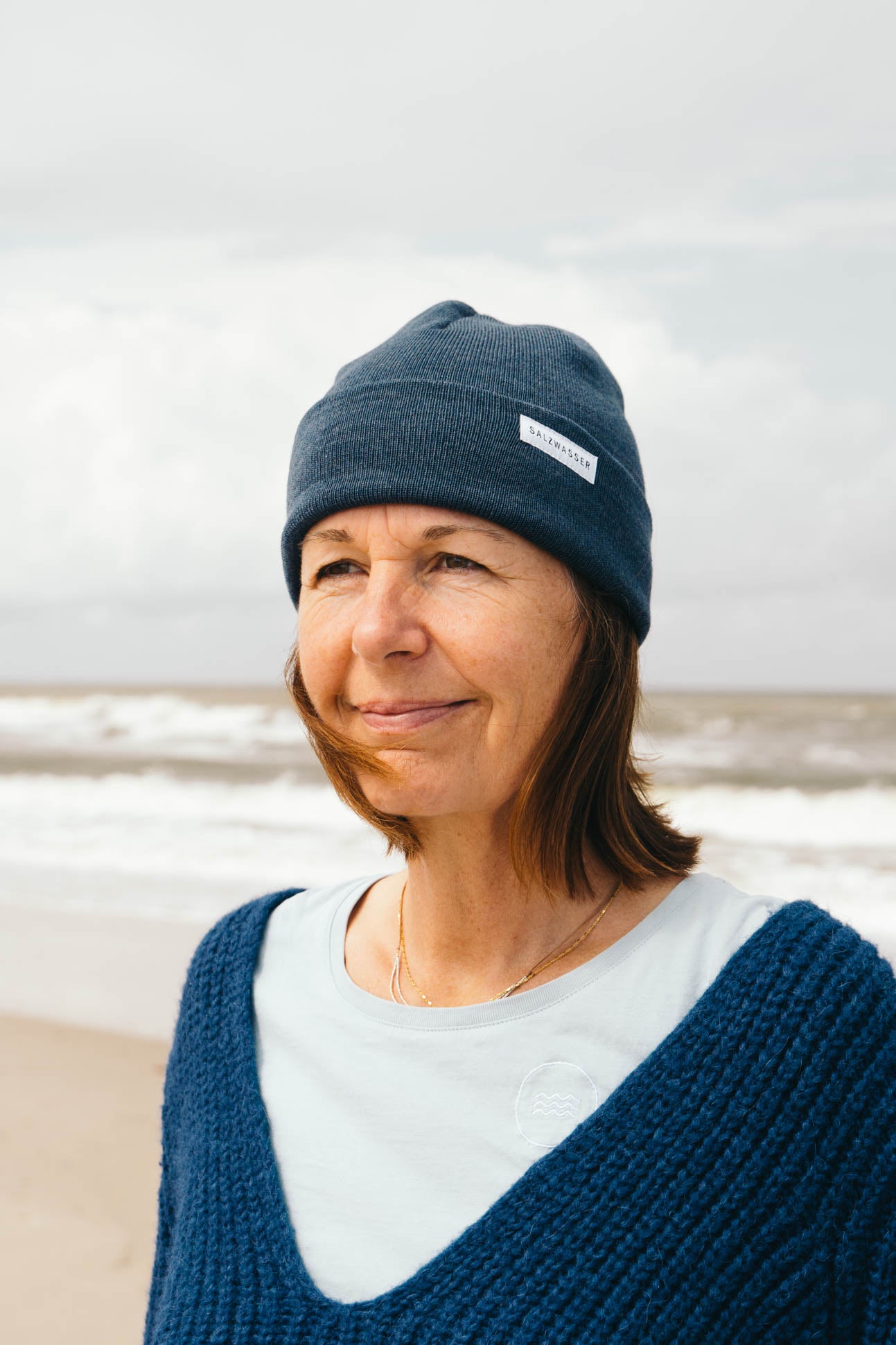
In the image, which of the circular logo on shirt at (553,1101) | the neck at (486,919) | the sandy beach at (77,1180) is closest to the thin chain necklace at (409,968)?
the neck at (486,919)

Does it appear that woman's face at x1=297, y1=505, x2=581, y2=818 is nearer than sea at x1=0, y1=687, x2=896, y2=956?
Yes

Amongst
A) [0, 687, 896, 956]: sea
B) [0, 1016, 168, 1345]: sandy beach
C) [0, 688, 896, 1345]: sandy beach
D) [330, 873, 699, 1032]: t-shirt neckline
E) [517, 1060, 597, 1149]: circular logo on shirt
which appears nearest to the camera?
[517, 1060, 597, 1149]: circular logo on shirt

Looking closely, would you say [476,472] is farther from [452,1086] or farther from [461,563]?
[452,1086]

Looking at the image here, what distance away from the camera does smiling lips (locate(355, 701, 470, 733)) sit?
1.37 metres

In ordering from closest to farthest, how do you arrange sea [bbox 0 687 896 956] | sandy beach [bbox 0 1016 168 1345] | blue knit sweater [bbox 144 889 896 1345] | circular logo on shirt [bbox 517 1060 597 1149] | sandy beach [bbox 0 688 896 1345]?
blue knit sweater [bbox 144 889 896 1345] < circular logo on shirt [bbox 517 1060 597 1149] < sandy beach [bbox 0 1016 168 1345] < sandy beach [bbox 0 688 896 1345] < sea [bbox 0 687 896 956]

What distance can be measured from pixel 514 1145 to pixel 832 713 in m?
24.4

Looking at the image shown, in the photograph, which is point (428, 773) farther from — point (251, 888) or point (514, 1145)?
point (251, 888)

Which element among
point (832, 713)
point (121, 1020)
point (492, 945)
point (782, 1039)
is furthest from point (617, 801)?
point (832, 713)

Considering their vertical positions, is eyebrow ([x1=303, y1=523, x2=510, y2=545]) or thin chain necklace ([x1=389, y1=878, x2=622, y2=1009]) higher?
eyebrow ([x1=303, y1=523, x2=510, y2=545])

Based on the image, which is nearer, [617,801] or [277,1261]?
[277,1261]

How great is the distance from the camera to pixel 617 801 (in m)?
1.54

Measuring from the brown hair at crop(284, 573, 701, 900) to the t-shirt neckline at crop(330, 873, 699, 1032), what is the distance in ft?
0.26

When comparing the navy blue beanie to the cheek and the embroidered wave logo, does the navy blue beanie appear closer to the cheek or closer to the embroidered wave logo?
the cheek

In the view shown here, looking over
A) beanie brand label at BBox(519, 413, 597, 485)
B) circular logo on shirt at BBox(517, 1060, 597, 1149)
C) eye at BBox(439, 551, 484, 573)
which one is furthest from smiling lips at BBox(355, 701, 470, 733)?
circular logo on shirt at BBox(517, 1060, 597, 1149)
